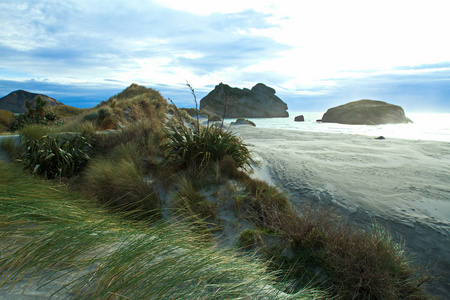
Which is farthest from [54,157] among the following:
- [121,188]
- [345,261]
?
[345,261]

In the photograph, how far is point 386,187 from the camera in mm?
4805

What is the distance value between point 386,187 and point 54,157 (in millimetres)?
6833

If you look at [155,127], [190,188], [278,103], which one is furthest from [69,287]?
[278,103]

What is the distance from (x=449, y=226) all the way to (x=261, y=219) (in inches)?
100

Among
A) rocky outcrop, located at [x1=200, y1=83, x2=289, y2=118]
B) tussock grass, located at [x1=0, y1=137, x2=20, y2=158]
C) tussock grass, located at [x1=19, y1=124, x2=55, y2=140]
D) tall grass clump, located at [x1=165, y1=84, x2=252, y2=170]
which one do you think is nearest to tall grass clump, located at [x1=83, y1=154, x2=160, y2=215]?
tall grass clump, located at [x1=165, y1=84, x2=252, y2=170]

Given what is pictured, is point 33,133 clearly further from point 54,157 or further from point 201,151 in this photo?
point 201,151

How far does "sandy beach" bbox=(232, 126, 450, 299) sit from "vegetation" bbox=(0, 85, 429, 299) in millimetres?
498

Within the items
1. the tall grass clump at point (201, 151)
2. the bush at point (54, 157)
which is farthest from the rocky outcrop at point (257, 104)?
the tall grass clump at point (201, 151)

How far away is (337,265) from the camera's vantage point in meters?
2.65

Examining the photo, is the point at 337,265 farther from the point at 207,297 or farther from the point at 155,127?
the point at 155,127

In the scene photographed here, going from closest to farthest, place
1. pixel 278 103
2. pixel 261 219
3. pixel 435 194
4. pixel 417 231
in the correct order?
pixel 417 231, pixel 261 219, pixel 435 194, pixel 278 103

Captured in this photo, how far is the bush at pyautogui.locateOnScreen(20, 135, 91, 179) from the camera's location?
18.1ft

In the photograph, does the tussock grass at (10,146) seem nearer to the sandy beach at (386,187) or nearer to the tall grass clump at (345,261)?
the sandy beach at (386,187)

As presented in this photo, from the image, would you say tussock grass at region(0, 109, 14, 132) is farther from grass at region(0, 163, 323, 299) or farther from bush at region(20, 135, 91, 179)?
grass at region(0, 163, 323, 299)
